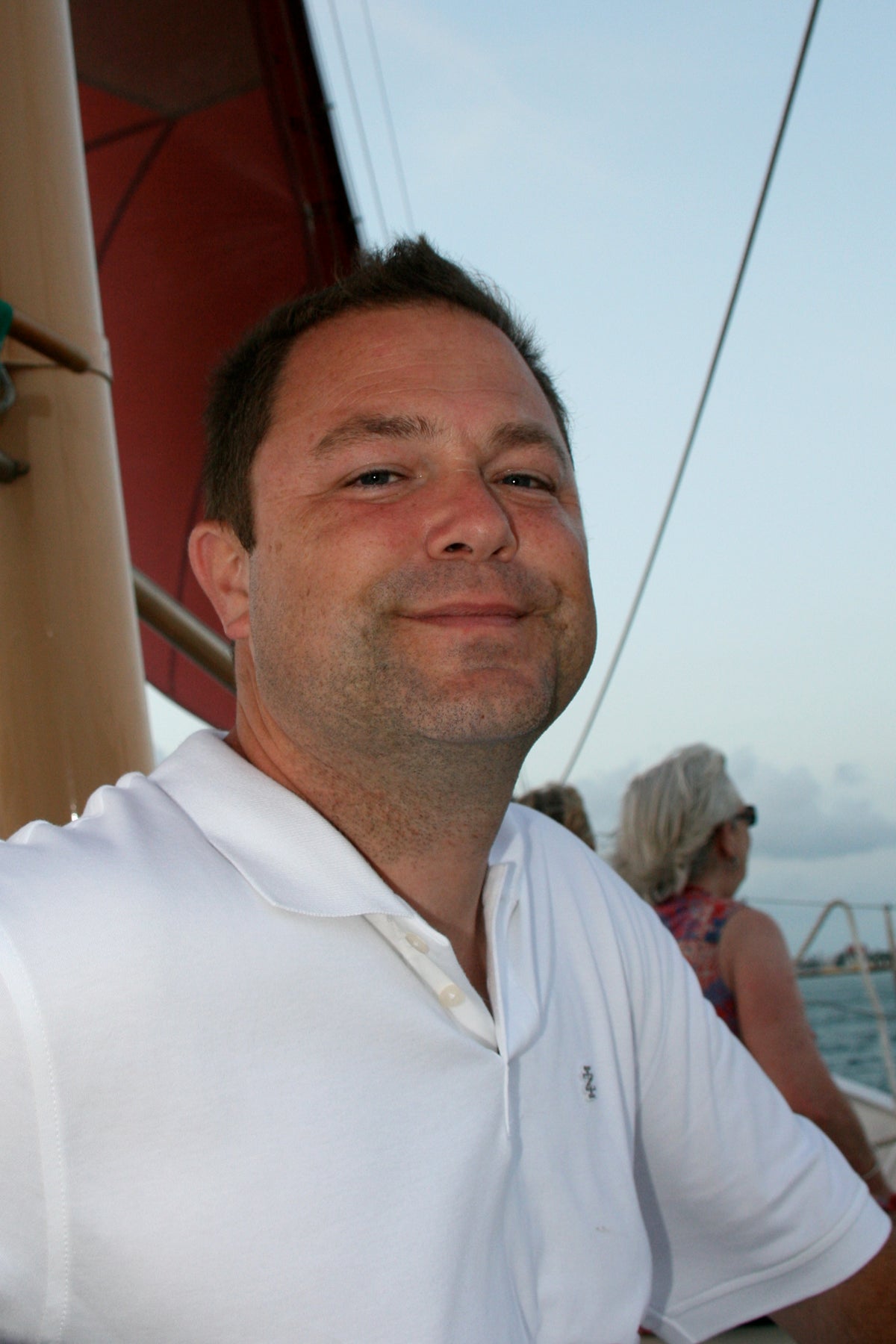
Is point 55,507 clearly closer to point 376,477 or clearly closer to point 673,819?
point 376,477

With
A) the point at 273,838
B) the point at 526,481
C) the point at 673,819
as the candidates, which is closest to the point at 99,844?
the point at 273,838

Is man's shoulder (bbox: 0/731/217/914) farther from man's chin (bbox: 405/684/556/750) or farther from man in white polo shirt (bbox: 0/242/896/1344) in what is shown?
man's chin (bbox: 405/684/556/750)

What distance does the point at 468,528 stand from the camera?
1023 millimetres

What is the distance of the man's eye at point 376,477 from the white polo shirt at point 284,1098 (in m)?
0.27

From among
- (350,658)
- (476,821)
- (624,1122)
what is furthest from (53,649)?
(624,1122)

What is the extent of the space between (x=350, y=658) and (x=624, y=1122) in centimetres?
49

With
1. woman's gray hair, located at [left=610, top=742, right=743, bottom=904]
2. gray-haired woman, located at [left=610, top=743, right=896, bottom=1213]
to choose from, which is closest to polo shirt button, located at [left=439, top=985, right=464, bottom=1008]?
gray-haired woman, located at [left=610, top=743, right=896, bottom=1213]

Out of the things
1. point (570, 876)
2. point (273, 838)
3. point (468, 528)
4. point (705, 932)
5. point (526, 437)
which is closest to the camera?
point (273, 838)

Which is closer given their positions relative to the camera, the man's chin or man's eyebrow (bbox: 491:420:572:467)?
the man's chin

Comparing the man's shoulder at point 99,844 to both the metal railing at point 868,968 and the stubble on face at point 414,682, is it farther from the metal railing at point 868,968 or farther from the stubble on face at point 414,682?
the metal railing at point 868,968

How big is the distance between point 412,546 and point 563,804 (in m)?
2.27

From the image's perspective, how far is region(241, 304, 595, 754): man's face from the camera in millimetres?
992

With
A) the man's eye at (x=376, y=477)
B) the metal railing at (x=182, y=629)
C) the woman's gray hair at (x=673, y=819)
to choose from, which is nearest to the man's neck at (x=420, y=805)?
the man's eye at (x=376, y=477)

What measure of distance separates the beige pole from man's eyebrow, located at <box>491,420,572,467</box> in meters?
0.43
